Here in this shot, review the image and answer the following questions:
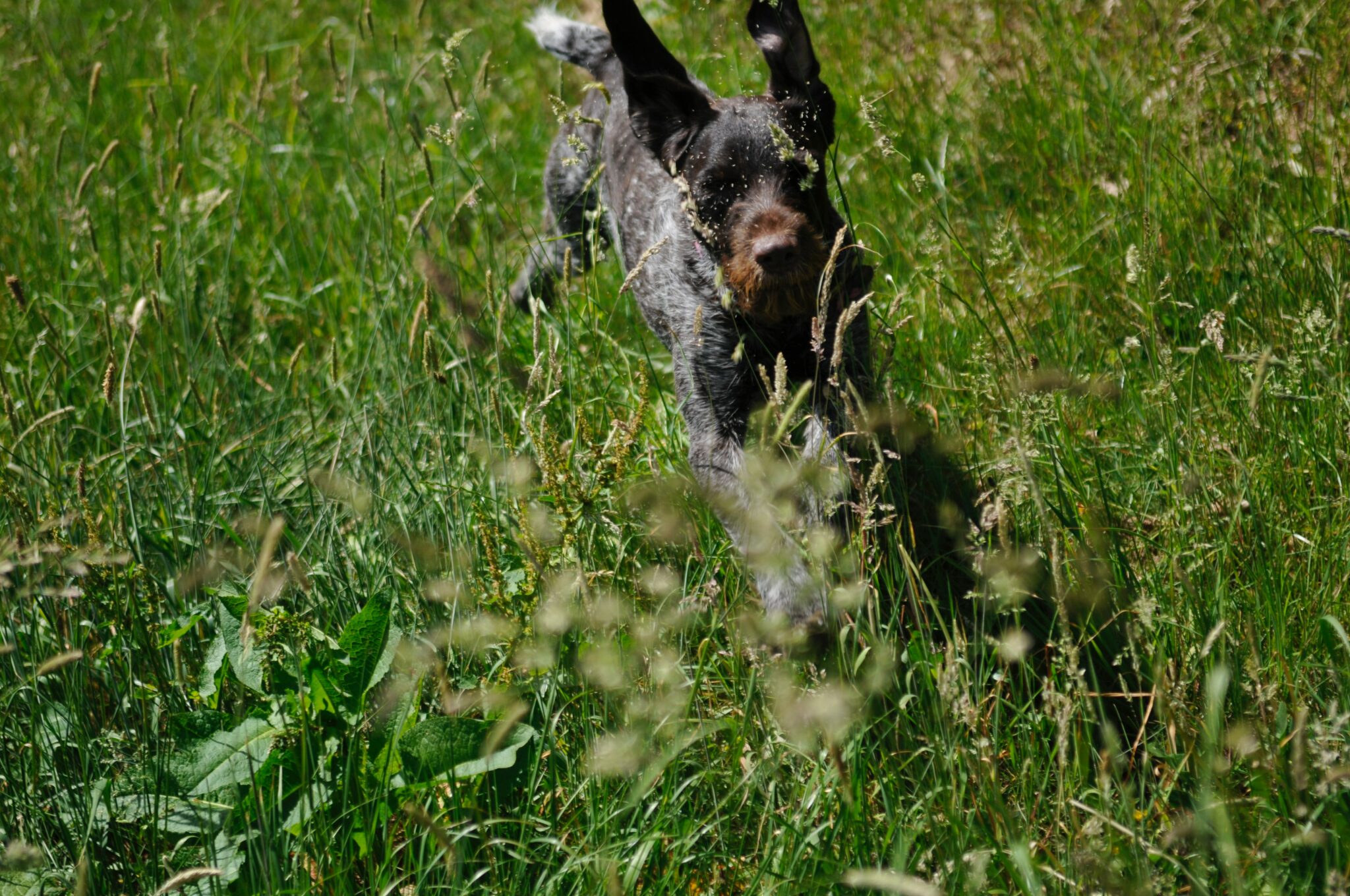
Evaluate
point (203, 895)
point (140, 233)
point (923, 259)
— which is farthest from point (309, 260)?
point (203, 895)

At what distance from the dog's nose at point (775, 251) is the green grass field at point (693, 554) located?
0.31 meters

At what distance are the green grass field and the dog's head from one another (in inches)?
13.3

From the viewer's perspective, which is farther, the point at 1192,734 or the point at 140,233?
the point at 140,233

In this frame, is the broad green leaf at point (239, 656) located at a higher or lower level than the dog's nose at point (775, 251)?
lower

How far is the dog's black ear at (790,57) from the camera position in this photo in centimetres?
355

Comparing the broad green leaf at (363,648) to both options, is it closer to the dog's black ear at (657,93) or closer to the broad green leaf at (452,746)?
A: the broad green leaf at (452,746)

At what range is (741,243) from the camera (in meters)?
3.47

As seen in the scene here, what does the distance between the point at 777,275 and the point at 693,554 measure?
2.80 feet

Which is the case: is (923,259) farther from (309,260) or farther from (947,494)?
(309,260)

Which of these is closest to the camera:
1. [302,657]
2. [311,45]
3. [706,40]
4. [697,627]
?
[302,657]

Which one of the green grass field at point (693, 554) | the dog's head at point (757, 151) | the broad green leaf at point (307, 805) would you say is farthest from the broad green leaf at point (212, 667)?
the dog's head at point (757, 151)

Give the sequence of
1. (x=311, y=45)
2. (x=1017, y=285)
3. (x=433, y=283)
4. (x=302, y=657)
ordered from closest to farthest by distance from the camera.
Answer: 1. (x=302, y=657)
2. (x=433, y=283)
3. (x=1017, y=285)
4. (x=311, y=45)

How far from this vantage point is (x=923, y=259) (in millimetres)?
4531

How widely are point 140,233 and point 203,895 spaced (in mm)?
4154
